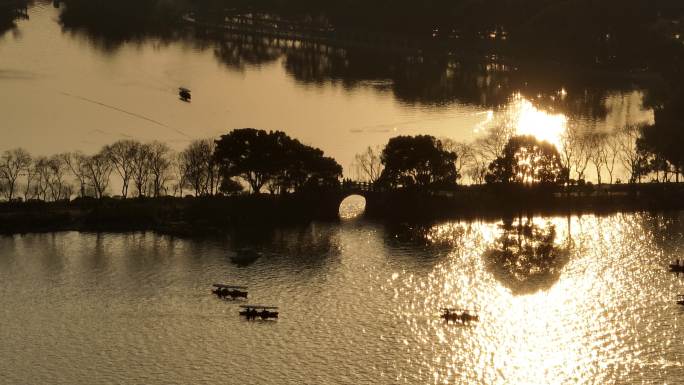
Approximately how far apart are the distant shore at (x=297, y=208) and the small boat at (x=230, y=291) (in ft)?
43.4

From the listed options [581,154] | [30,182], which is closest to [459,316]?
[581,154]

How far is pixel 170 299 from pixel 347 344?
497 inches

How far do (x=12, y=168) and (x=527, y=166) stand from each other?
125 feet

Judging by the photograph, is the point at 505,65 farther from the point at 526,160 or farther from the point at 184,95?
the point at 526,160

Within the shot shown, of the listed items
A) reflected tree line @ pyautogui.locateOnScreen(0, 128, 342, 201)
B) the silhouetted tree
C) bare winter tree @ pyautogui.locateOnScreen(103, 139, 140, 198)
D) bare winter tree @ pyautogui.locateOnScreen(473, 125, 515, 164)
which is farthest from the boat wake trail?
bare winter tree @ pyautogui.locateOnScreen(473, 125, 515, 164)

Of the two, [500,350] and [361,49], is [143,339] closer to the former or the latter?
[500,350]

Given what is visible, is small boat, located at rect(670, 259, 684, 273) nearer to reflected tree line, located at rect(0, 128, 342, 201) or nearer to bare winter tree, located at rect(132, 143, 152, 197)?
reflected tree line, located at rect(0, 128, 342, 201)

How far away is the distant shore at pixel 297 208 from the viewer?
94.8 meters

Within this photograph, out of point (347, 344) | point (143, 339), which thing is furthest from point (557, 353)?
point (143, 339)

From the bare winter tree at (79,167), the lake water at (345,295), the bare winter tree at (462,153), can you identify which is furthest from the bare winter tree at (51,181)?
the bare winter tree at (462,153)

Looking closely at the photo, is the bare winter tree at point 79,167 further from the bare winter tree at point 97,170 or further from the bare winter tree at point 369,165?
the bare winter tree at point 369,165

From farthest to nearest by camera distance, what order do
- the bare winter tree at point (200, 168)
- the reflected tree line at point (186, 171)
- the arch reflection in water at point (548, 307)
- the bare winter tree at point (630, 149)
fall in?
the bare winter tree at point (630, 149) → the bare winter tree at point (200, 168) → the reflected tree line at point (186, 171) → the arch reflection in water at point (548, 307)

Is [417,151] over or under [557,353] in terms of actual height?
over

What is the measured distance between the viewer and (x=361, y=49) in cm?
17925
